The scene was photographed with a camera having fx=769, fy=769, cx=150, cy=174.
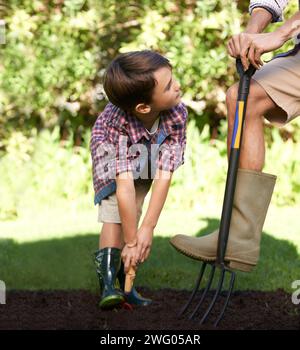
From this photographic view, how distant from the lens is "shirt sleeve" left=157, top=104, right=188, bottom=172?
10.4 feet

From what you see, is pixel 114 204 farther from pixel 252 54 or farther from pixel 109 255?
pixel 252 54

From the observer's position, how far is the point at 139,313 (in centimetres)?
308

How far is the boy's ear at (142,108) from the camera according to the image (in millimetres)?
3076

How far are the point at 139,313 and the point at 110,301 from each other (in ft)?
0.41

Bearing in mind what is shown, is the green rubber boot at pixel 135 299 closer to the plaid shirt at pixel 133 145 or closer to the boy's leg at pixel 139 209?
the boy's leg at pixel 139 209

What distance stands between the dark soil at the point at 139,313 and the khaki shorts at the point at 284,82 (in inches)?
31.2

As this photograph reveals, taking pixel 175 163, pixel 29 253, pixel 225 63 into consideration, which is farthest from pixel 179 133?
pixel 225 63

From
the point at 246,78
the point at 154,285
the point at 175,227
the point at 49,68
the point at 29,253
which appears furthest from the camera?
the point at 49,68

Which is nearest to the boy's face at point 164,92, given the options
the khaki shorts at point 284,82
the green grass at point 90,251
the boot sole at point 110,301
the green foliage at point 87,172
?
the khaki shorts at point 284,82

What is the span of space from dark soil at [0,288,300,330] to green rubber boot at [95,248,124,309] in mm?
68

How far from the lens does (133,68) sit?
3025 mm

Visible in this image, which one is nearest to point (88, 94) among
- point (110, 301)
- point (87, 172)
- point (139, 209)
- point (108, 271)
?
point (87, 172)

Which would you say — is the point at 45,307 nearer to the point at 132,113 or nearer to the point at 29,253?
the point at 132,113

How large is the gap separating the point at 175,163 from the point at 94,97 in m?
3.16
